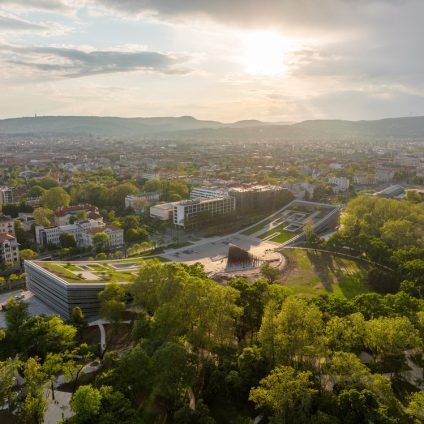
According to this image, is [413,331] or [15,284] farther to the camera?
[15,284]

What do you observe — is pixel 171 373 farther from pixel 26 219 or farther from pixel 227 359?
pixel 26 219

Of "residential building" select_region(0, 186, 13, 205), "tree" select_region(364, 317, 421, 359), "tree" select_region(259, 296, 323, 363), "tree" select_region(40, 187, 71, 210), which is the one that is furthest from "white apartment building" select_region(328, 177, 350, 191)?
"tree" select_region(259, 296, 323, 363)

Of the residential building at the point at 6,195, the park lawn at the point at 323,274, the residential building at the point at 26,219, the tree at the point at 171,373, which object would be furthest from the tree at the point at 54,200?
the tree at the point at 171,373

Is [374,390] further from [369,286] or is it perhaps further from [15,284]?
[15,284]

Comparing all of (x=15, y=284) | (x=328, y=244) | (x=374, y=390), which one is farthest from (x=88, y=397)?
(x=328, y=244)

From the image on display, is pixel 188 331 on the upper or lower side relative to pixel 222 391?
upper

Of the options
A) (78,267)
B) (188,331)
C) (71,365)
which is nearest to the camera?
(71,365)

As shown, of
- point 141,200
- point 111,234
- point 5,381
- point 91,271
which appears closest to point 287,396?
point 5,381

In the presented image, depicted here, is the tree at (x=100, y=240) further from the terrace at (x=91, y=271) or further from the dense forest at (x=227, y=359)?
the dense forest at (x=227, y=359)
